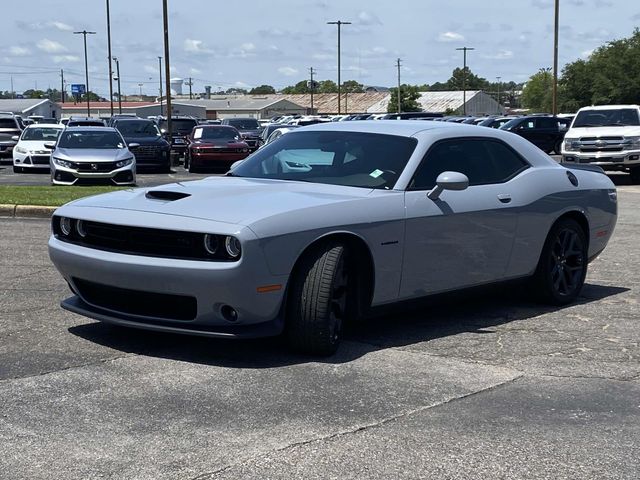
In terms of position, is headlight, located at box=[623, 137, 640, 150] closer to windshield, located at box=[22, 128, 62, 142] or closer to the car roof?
windshield, located at box=[22, 128, 62, 142]

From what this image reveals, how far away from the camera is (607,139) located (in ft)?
73.5

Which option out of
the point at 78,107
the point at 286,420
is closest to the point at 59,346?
the point at 286,420

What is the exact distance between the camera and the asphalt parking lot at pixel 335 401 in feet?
13.2

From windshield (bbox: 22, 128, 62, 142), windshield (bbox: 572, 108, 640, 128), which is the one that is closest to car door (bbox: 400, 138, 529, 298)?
windshield (bbox: 572, 108, 640, 128)

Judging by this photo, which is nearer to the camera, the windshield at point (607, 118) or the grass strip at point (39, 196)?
the grass strip at point (39, 196)

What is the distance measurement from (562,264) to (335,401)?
3.29 meters

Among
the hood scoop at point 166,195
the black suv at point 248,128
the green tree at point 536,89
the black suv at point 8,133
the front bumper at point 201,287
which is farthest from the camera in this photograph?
the green tree at point 536,89

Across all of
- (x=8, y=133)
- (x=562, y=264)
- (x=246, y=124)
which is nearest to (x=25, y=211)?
(x=562, y=264)

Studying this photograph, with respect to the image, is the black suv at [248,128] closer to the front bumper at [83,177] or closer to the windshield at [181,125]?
the windshield at [181,125]

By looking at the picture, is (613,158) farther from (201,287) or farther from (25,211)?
(201,287)

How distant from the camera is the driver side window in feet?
21.2

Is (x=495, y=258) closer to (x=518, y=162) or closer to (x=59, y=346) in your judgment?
(x=518, y=162)

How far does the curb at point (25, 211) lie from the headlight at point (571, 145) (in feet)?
47.4

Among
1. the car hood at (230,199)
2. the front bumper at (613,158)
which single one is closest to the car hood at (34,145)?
the front bumper at (613,158)
